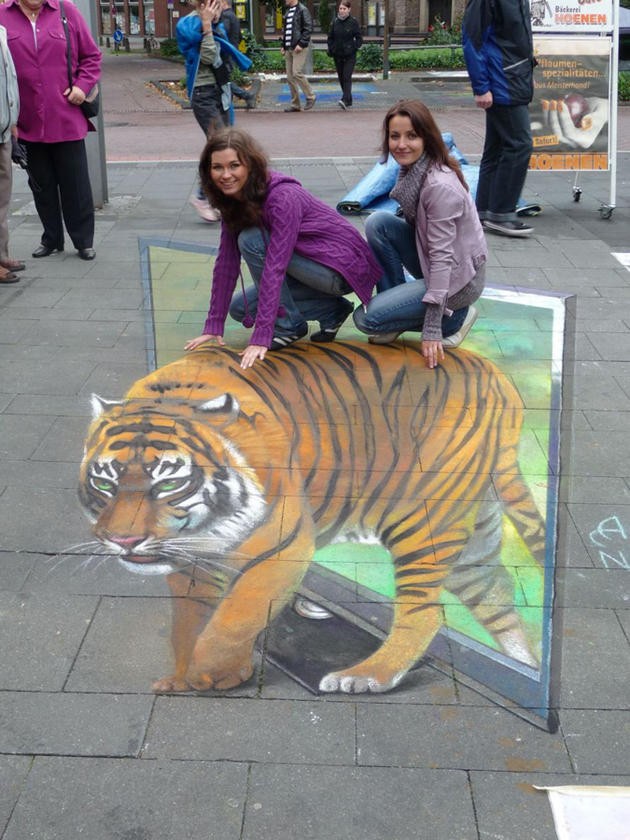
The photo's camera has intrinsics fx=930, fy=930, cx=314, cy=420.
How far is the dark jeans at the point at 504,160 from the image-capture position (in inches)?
281

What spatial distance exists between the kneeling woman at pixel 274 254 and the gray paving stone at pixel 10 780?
2323 mm

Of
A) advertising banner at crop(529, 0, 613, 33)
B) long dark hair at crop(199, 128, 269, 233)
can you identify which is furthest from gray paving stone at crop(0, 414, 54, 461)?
advertising banner at crop(529, 0, 613, 33)

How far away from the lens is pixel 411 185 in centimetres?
439

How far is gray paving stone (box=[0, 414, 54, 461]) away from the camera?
3947mm

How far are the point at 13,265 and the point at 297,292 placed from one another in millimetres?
2609

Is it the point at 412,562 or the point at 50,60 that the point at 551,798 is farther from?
the point at 50,60

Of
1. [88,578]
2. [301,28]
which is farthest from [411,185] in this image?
[301,28]

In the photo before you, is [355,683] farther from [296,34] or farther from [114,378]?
[296,34]

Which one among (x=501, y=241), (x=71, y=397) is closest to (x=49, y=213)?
(x=71, y=397)

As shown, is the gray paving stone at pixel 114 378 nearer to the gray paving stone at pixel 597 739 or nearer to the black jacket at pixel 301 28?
the gray paving stone at pixel 597 739

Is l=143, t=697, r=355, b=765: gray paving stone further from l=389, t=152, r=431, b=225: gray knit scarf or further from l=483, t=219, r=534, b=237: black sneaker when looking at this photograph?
l=483, t=219, r=534, b=237: black sneaker

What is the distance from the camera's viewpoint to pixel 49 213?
667 centimetres

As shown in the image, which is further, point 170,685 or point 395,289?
point 395,289

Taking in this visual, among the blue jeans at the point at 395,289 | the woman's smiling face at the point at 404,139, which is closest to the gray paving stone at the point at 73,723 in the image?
the blue jeans at the point at 395,289
